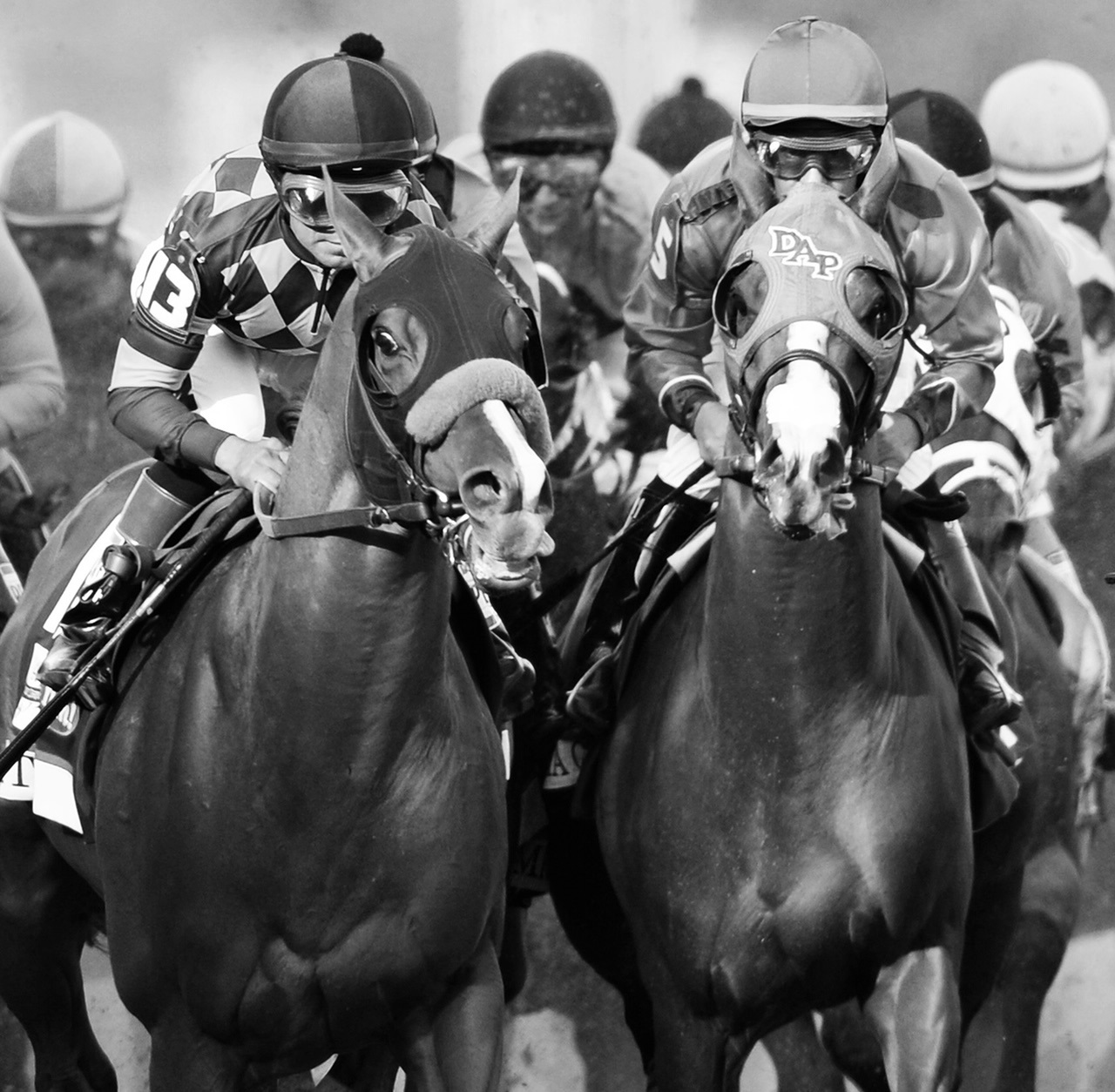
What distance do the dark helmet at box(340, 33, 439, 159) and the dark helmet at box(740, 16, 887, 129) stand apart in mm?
753

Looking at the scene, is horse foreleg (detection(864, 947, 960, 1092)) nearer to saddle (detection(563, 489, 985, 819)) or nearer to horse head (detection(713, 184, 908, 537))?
saddle (detection(563, 489, 985, 819))

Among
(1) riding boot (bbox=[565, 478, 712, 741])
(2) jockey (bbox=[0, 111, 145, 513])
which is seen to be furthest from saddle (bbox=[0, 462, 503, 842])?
(2) jockey (bbox=[0, 111, 145, 513])

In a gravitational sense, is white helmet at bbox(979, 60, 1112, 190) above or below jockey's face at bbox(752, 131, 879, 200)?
below

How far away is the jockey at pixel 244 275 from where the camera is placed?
4949mm

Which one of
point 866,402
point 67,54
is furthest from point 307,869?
point 67,54

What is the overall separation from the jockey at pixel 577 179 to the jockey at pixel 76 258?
1.16 metres

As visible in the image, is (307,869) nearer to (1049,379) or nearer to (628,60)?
(1049,379)

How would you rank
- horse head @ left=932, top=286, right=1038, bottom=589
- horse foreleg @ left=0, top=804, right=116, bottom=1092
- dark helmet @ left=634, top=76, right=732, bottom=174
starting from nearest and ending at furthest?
horse foreleg @ left=0, top=804, right=116, bottom=1092 → horse head @ left=932, top=286, right=1038, bottom=589 → dark helmet @ left=634, top=76, right=732, bottom=174

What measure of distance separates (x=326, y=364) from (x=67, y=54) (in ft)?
12.1

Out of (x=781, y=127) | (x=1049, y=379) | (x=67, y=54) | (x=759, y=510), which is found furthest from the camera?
(x=67, y=54)

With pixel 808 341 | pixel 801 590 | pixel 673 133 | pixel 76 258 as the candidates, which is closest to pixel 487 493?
pixel 808 341

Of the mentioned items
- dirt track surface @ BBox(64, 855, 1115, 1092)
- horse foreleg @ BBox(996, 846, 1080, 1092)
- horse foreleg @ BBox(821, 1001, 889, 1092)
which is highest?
horse foreleg @ BBox(821, 1001, 889, 1092)

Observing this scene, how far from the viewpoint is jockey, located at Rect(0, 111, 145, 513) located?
7.59 metres

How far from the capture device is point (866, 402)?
4.55 metres
